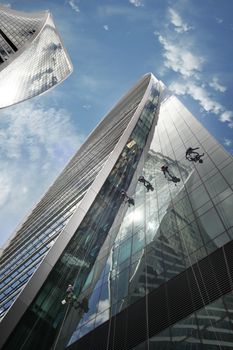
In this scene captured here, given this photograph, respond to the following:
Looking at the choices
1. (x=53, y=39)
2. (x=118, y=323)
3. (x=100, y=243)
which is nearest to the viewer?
(x=118, y=323)

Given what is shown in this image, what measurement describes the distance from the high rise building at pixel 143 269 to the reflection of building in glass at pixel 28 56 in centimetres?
5876

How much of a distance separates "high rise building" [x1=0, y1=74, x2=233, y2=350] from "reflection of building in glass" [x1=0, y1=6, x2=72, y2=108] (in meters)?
58.8

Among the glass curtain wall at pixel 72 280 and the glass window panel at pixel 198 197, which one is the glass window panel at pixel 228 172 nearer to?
the glass window panel at pixel 198 197

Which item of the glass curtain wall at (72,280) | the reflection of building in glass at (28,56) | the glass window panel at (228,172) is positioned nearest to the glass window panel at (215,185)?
the glass window panel at (228,172)

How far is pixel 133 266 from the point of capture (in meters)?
18.9

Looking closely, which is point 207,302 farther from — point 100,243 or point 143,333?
point 100,243

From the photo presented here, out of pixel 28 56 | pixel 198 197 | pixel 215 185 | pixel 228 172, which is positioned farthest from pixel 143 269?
pixel 28 56

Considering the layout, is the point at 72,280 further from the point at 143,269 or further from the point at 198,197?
the point at 198,197

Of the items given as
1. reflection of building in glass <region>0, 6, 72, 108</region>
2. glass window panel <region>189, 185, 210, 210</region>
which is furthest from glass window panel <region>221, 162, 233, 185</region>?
reflection of building in glass <region>0, 6, 72, 108</region>

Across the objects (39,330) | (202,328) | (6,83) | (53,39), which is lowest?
(202,328)

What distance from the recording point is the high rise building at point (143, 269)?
13477 mm

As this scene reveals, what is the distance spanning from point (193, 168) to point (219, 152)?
215 cm

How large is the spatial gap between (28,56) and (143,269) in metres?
88.3

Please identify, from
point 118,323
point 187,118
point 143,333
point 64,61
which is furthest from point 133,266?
point 64,61
